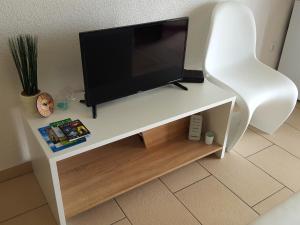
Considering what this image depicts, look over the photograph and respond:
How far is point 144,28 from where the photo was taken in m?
1.54

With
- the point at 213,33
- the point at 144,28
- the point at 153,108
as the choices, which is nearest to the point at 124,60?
the point at 144,28

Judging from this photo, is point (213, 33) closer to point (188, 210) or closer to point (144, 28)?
point (144, 28)

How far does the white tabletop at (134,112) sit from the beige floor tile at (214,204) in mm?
511

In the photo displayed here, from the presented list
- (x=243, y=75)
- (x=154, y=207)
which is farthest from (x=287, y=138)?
(x=154, y=207)

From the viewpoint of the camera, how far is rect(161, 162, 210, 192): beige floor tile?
1846 mm

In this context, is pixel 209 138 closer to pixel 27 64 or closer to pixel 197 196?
pixel 197 196

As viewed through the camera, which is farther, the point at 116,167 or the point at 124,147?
the point at 124,147

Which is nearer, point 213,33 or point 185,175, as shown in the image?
point 185,175

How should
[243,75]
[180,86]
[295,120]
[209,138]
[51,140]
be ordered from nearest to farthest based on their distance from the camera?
[51,140]
[180,86]
[209,138]
[243,75]
[295,120]

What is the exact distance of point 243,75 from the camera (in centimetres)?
222

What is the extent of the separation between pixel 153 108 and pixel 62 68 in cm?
58

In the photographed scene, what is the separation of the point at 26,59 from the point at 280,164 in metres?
1.76

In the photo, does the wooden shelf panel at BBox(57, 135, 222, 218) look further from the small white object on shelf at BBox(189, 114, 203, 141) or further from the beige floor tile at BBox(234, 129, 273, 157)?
the beige floor tile at BBox(234, 129, 273, 157)

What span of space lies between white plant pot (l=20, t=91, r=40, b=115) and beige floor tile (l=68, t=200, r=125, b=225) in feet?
2.03
